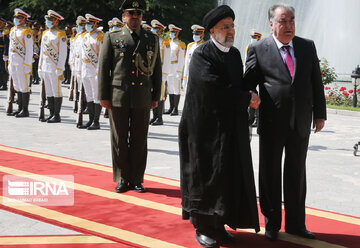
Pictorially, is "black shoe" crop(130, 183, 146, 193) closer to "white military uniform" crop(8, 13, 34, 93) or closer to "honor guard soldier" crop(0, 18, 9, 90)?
"white military uniform" crop(8, 13, 34, 93)

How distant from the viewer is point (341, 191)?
6516 millimetres

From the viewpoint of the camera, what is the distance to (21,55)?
12242 millimetres

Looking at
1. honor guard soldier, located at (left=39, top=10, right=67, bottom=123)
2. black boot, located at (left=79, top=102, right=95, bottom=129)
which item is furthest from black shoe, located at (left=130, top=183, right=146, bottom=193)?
honor guard soldier, located at (left=39, top=10, right=67, bottom=123)

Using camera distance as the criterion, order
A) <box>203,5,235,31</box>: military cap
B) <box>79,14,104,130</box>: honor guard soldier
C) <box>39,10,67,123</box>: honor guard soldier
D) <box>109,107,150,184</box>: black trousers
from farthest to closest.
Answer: <box>39,10,67,123</box>: honor guard soldier < <box>79,14,104,130</box>: honor guard soldier < <box>109,107,150,184</box>: black trousers < <box>203,5,235,31</box>: military cap

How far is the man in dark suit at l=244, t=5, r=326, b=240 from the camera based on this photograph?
4605 millimetres

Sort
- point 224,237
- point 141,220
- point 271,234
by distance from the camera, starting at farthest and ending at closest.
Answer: point 141,220
point 271,234
point 224,237

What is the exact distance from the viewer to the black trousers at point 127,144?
A: 6125mm

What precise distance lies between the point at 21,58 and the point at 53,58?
1.21m

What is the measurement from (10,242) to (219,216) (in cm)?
168

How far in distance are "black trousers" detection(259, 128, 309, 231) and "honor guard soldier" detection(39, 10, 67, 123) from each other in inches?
299

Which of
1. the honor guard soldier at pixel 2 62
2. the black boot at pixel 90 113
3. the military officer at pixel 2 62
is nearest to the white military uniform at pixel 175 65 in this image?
the black boot at pixel 90 113

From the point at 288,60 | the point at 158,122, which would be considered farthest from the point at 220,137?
the point at 158,122

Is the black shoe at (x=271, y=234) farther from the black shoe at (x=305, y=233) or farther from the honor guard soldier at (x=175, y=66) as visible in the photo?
the honor guard soldier at (x=175, y=66)

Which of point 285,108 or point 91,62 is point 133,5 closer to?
point 285,108
